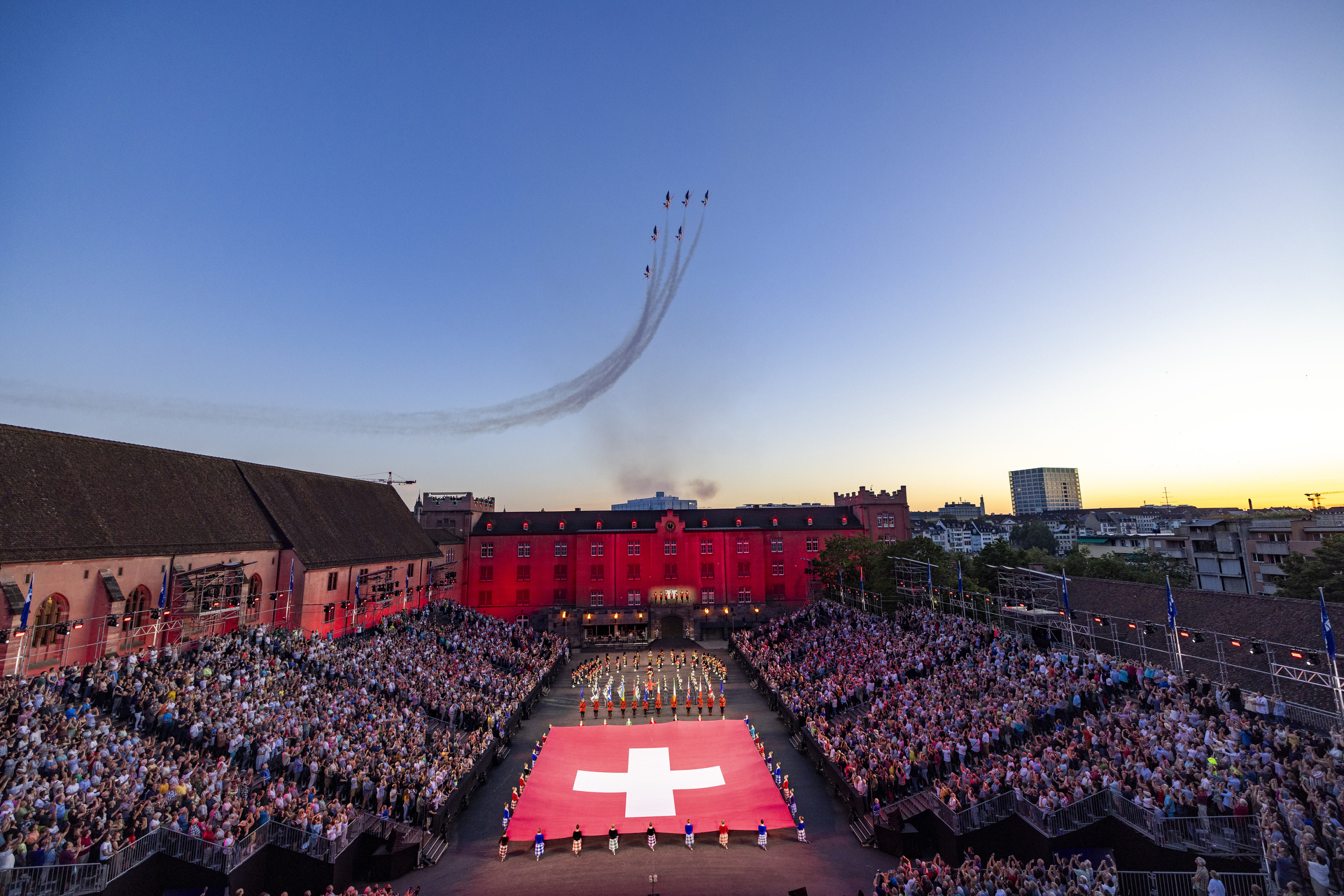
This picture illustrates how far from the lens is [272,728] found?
25.3 metres

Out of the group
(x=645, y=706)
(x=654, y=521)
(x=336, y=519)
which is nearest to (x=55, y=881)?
(x=645, y=706)

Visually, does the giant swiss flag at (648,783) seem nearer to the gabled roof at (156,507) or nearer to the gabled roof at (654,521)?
the gabled roof at (156,507)

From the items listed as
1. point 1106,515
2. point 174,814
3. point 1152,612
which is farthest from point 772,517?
point 1106,515

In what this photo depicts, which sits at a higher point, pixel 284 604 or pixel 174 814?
pixel 284 604

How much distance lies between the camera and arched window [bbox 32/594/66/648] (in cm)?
2597

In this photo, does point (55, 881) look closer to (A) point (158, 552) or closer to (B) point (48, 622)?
(B) point (48, 622)

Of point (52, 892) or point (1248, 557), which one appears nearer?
point (52, 892)

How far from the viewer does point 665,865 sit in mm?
22625

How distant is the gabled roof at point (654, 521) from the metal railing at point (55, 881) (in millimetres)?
57905

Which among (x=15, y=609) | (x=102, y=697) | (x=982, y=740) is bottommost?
(x=982, y=740)

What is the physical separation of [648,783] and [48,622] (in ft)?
91.8

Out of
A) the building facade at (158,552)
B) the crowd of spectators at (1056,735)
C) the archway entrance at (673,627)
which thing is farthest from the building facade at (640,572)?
the crowd of spectators at (1056,735)

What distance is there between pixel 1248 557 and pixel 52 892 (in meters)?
98.8

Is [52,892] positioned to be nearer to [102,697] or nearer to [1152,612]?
[102,697]
